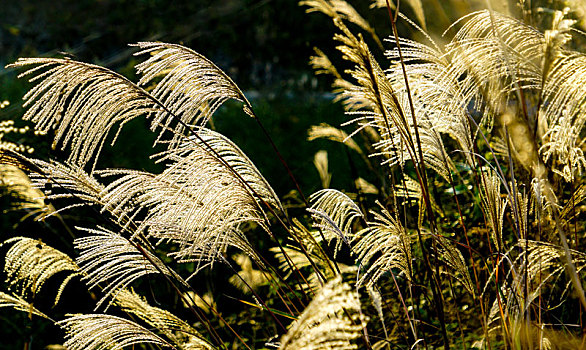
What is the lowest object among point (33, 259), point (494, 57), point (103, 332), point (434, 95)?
point (103, 332)

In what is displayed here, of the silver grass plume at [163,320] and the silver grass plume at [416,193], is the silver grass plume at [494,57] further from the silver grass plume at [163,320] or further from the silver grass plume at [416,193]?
the silver grass plume at [163,320]

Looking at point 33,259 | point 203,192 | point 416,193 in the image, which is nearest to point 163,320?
point 33,259

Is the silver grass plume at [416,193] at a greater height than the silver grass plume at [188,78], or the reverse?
the silver grass plume at [188,78]

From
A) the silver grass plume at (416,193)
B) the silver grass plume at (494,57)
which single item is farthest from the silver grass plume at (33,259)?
the silver grass plume at (494,57)

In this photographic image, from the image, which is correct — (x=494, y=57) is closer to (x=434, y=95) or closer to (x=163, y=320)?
(x=434, y=95)

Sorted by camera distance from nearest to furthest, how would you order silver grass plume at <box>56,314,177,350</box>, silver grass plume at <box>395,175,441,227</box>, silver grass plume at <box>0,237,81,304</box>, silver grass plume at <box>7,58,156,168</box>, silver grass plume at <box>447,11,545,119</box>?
silver grass plume at <box>7,58,156,168</box> → silver grass plume at <box>447,11,545,119</box> → silver grass plume at <box>56,314,177,350</box> → silver grass plume at <box>395,175,441,227</box> → silver grass plume at <box>0,237,81,304</box>

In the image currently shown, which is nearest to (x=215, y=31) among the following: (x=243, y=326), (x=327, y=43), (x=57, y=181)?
(x=327, y=43)

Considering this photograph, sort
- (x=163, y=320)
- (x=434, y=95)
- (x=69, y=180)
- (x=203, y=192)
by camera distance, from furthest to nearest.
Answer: (x=163, y=320) < (x=434, y=95) < (x=69, y=180) < (x=203, y=192)

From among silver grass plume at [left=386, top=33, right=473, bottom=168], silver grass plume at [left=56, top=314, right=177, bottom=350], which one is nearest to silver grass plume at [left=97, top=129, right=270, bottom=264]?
silver grass plume at [left=56, top=314, right=177, bottom=350]

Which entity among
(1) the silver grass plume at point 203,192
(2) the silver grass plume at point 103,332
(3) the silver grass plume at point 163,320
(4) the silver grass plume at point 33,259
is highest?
(1) the silver grass plume at point 203,192

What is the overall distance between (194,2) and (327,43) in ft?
13.2

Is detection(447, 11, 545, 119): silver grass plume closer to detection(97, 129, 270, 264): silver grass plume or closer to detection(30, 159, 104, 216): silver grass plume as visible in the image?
detection(97, 129, 270, 264): silver grass plume

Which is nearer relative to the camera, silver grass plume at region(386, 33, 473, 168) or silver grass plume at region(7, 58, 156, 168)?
silver grass plume at region(7, 58, 156, 168)

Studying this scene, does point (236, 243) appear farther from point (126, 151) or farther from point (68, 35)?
point (68, 35)
